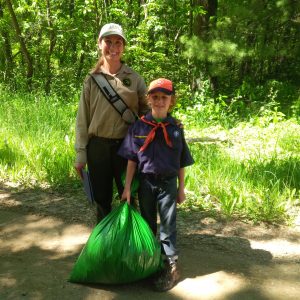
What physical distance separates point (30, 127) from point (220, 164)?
10.7 ft

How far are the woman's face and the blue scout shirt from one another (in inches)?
19.0

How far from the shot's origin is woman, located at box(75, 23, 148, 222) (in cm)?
276

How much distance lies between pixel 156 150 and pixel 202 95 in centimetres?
683

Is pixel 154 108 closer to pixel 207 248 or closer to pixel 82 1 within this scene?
pixel 207 248

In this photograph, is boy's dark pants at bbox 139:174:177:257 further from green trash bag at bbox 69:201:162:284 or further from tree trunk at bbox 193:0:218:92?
tree trunk at bbox 193:0:218:92

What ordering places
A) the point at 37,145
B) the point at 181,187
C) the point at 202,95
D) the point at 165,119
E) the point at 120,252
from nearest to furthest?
the point at 120,252
the point at 165,119
the point at 181,187
the point at 37,145
the point at 202,95

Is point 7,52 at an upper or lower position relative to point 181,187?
upper

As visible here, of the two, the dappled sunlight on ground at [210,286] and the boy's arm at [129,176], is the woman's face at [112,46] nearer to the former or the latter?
the boy's arm at [129,176]

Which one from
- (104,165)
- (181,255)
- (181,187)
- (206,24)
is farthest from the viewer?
(206,24)

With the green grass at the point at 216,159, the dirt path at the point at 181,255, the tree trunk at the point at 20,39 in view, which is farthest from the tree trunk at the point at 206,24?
the dirt path at the point at 181,255

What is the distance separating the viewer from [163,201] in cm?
271

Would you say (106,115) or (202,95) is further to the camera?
(202,95)

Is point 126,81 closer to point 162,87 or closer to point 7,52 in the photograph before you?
point 162,87

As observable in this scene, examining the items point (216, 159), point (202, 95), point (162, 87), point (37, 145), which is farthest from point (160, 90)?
point (202, 95)
